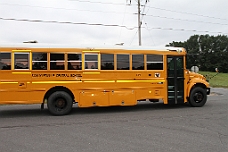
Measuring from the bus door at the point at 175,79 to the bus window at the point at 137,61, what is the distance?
130cm

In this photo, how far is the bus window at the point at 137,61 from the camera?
9.05 m

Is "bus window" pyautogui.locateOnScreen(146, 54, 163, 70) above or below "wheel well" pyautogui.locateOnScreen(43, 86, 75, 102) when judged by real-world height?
above

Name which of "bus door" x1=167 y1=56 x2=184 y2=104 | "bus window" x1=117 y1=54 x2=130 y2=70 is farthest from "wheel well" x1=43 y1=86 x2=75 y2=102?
"bus door" x1=167 y1=56 x2=184 y2=104

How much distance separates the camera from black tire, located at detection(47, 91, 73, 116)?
27.5 ft

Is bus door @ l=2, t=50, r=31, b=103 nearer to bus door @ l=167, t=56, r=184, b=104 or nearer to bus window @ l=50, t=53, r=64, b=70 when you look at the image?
bus window @ l=50, t=53, r=64, b=70

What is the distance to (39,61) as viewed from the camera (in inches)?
326

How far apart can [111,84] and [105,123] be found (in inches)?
88.1

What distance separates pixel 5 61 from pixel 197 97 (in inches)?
331

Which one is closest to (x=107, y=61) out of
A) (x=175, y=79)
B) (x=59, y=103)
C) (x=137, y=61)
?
(x=137, y=61)

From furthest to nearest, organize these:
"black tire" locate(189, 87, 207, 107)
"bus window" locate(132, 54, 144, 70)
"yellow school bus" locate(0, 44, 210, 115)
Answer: "black tire" locate(189, 87, 207, 107) → "bus window" locate(132, 54, 144, 70) → "yellow school bus" locate(0, 44, 210, 115)

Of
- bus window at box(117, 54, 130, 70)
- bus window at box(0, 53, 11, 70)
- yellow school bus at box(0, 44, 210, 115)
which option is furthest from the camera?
bus window at box(117, 54, 130, 70)

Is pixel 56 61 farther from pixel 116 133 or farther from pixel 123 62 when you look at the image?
pixel 116 133

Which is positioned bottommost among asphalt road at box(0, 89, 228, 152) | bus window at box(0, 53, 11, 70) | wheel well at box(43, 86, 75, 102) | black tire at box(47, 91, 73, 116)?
asphalt road at box(0, 89, 228, 152)

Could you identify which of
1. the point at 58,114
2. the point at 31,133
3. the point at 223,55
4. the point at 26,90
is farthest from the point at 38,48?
the point at 223,55
